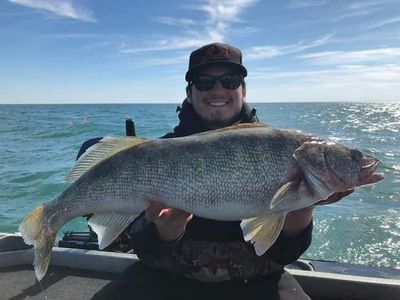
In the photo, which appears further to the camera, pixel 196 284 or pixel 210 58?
pixel 210 58

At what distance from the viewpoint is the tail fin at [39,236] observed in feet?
11.3

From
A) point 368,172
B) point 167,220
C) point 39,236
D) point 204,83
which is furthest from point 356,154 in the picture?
point 39,236

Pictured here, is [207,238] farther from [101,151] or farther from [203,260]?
[101,151]

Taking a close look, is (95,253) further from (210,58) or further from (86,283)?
(210,58)

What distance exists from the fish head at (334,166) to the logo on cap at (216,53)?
5.03 ft

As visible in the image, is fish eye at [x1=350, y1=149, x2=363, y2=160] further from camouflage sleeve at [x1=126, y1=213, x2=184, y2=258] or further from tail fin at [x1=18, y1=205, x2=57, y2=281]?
tail fin at [x1=18, y1=205, x2=57, y2=281]

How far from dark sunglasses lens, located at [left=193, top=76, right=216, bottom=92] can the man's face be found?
32mm

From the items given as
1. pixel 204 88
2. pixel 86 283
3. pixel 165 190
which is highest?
pixel 204 88

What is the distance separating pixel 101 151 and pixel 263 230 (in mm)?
1440

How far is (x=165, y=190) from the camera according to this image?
313cm

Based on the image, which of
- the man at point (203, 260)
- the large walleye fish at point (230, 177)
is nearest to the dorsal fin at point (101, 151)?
the large walleye fish at point (230, 177)

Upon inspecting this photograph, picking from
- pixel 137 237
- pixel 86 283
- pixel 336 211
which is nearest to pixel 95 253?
pixel 86 283

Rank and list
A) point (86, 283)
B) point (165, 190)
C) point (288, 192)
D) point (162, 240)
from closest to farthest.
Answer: point (288, 192) < point (165, 190) < point (162, 240) < point (86, 283)

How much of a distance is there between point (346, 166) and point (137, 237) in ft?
5.95
